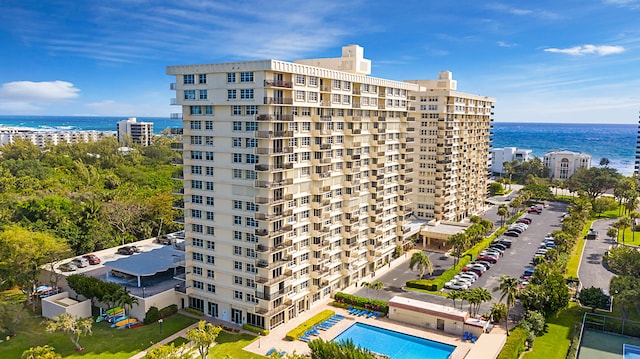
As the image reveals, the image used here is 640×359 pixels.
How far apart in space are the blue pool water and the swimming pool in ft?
62.5

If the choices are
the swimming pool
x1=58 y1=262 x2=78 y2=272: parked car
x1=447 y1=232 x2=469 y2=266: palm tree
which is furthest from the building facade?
x1=58 y1=262 x2=78 y2=272: parked car

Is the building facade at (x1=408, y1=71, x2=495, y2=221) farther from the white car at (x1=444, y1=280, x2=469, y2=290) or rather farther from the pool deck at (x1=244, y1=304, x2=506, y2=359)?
the pool deck at (x1=244, y1=304, x2=506, y2=359)

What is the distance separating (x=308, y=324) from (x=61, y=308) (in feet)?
104

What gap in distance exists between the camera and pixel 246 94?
5469 cm

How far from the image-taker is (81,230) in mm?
85688

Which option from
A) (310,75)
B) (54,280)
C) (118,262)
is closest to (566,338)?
(310,75)

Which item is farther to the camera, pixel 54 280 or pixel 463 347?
pixel 54 280

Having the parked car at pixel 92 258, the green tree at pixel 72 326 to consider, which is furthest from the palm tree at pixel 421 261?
the parked car at pixel 92 258

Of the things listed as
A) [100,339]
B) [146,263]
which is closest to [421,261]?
[146,263]

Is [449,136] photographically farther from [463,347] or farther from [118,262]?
[118,262]

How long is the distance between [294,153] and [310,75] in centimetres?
989

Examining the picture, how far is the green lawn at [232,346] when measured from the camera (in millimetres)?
51941

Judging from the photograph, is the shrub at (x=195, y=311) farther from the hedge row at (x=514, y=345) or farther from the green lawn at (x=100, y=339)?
the hedge row at (x=514, y=345)

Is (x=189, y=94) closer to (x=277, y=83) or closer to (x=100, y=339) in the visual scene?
(x=277, y=83)
